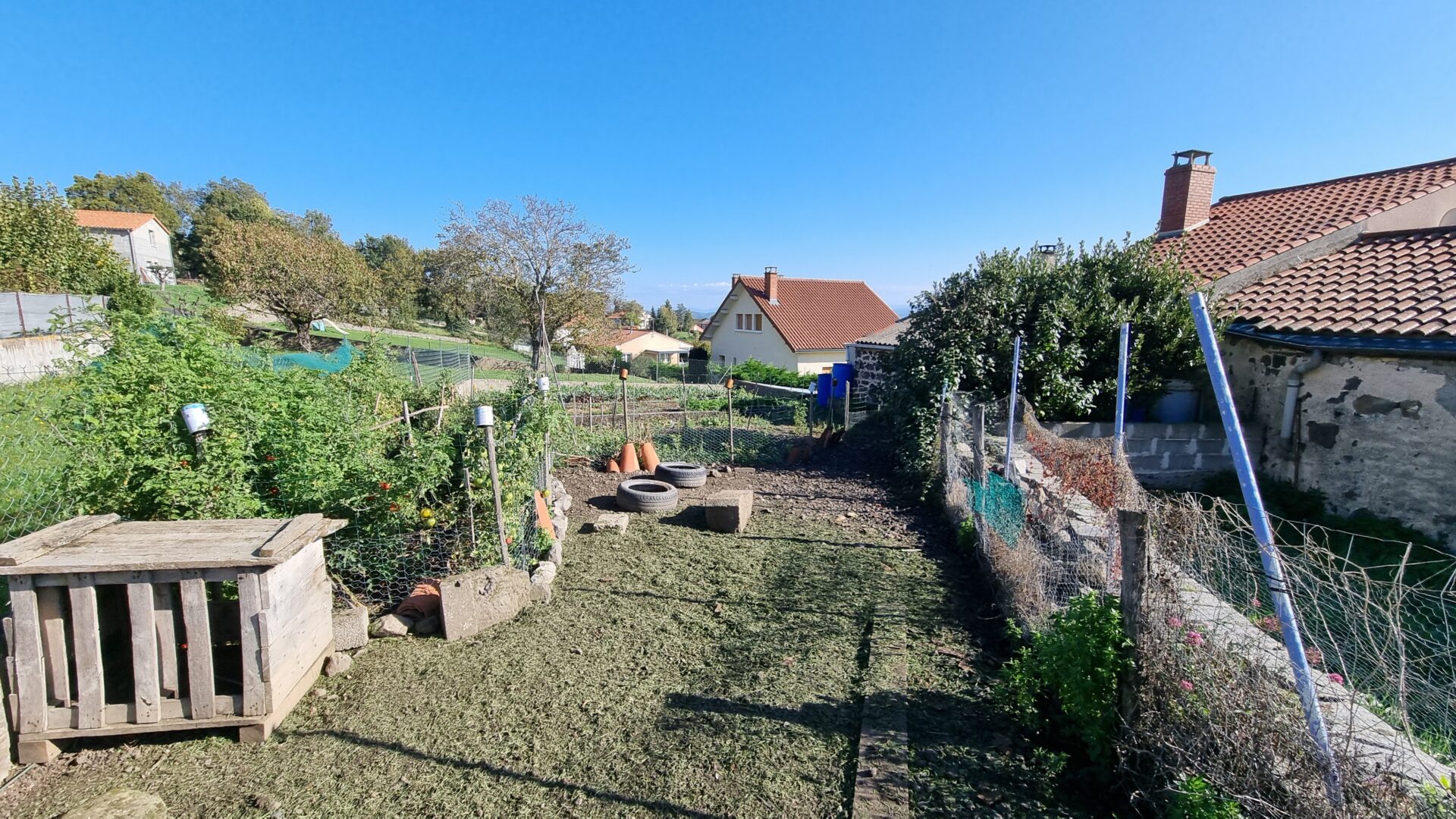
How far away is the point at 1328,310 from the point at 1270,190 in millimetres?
7624

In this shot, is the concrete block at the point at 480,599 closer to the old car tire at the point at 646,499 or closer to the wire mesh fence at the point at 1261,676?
the old car tire at the point at 646,499

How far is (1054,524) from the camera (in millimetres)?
5129

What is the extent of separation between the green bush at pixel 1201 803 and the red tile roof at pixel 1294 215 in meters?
11.5

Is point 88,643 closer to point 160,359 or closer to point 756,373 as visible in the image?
point 160,359

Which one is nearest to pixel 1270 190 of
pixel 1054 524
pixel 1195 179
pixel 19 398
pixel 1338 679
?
pixel 1195 179

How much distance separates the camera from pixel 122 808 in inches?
113

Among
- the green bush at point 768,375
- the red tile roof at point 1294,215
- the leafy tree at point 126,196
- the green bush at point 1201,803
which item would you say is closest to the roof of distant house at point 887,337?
the red tile roof at point 1294,215

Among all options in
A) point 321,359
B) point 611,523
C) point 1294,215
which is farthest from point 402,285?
point 1294,215

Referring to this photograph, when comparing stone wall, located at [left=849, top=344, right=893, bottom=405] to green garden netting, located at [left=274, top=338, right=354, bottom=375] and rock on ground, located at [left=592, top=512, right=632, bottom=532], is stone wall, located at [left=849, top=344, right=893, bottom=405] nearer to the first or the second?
rock on ground, located at [left=592, top=512, right=632, bottom=532]

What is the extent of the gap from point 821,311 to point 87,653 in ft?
101

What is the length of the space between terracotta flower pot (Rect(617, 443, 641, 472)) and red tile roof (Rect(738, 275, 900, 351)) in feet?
64.5

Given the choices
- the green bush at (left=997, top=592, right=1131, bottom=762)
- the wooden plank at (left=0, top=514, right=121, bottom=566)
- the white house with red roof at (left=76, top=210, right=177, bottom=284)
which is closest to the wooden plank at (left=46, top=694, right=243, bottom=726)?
the wooden plank at (left=0, top=514, right=121, bottom=566)

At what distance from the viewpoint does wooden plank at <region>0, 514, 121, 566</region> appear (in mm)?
3105

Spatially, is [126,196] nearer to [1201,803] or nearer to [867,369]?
[867,369]
